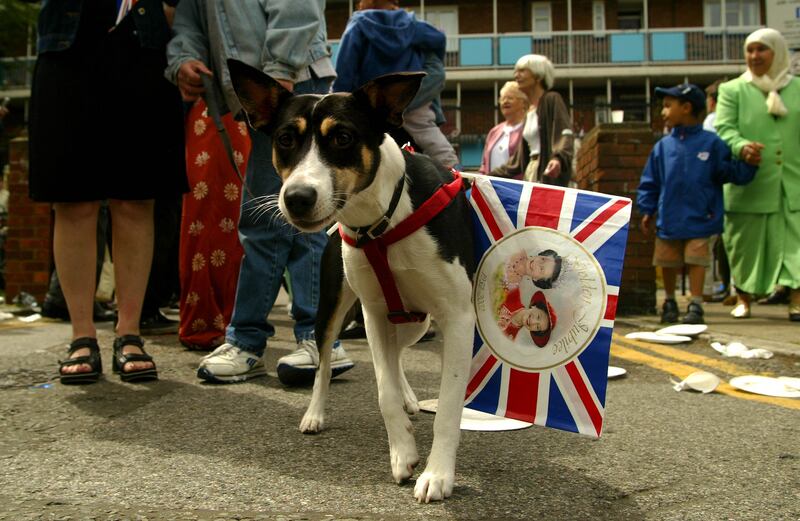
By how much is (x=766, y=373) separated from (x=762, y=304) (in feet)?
14.7

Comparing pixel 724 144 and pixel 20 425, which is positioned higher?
pixel 724 144

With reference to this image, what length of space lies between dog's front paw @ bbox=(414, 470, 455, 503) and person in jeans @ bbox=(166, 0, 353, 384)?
1.48 meters

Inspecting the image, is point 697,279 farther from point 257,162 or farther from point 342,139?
point 342,139

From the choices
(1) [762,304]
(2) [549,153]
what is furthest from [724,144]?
(1) [762,304]

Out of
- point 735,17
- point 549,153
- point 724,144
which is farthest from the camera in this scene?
point 735,17

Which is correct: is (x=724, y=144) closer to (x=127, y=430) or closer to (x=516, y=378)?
(x=516, y=378)

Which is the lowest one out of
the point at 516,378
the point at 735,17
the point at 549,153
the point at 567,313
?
the point at 516,378

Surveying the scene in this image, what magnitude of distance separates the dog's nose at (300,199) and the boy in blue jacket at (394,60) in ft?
8.17

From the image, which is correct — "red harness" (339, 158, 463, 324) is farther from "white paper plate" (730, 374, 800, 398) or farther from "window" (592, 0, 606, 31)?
"window" (592, 0, 606, 31)

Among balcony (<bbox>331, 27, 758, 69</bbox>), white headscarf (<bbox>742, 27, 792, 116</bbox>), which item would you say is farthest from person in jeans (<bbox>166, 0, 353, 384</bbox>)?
balcony (<bbox>331, 27, 758, 69</bbox>)

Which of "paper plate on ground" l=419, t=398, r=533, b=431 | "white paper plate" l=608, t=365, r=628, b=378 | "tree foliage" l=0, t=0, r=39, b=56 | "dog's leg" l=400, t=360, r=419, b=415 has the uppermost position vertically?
"tree foliage" l=0, t=0, r=39, b=56

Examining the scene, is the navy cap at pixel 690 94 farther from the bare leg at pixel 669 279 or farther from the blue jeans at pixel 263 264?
the blue jeans at pixel 263 264

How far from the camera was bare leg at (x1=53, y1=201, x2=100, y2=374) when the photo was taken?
337 centimetres

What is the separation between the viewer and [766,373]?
12.9 feet
